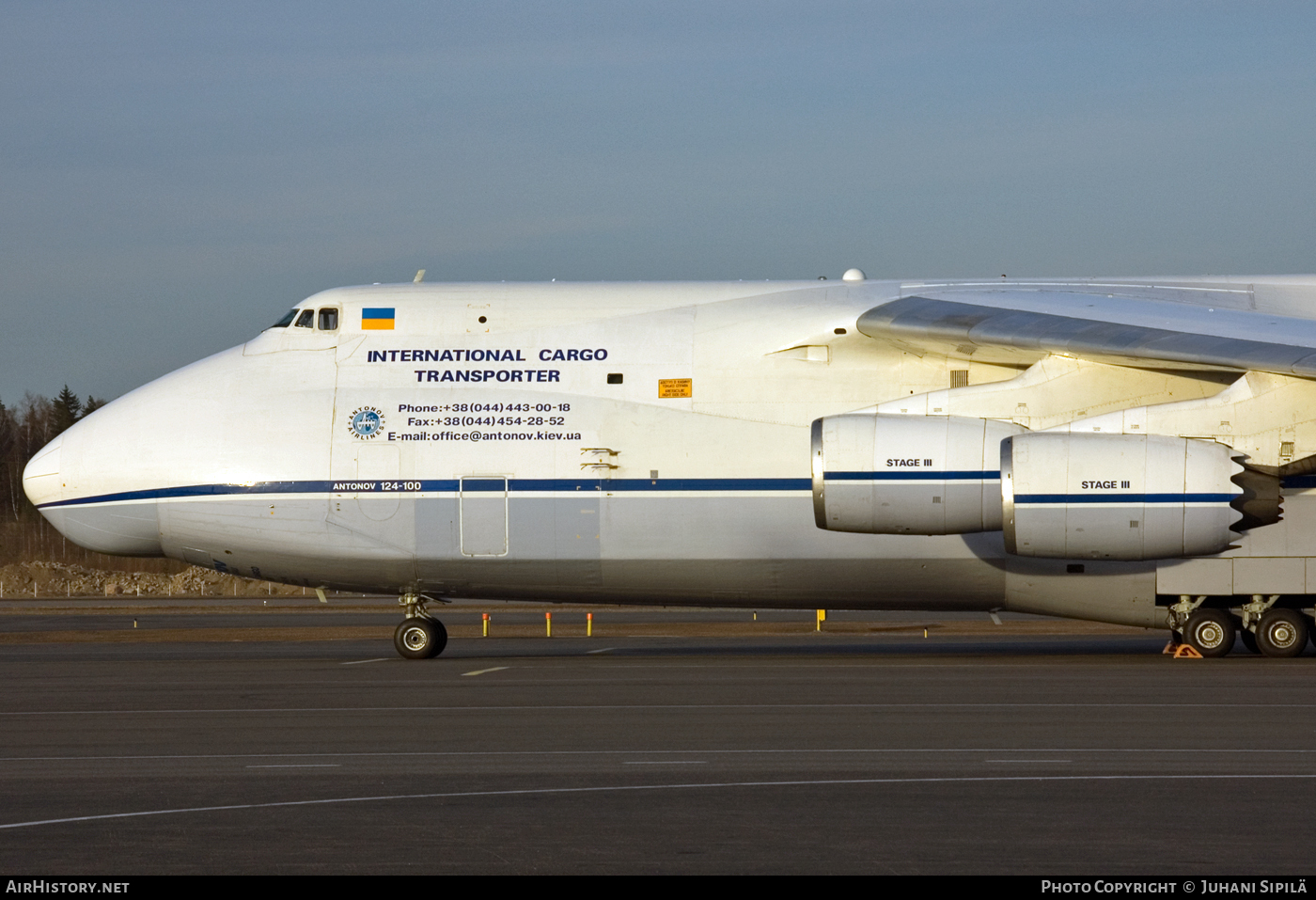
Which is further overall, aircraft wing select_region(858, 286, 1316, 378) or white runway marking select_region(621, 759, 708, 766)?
aircraft wing select_region(858, 286, 1316, 378)

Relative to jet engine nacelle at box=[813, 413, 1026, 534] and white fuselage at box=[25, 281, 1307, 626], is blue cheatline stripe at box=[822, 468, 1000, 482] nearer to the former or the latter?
jet engine nacelle at box=[813, 413, 1026, 534]

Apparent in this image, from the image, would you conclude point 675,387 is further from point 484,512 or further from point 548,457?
point 484,512

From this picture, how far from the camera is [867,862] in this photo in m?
6.95

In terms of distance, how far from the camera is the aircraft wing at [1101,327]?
14.5m

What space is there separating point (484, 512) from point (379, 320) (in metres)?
2.86

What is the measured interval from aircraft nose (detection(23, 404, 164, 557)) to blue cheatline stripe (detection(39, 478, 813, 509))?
77 millimetres

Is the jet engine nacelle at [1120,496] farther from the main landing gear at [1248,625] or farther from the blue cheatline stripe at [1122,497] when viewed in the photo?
the main landing gear at [1248,625]

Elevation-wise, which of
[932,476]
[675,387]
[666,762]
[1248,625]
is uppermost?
[675,387]

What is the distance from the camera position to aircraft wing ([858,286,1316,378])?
1451 cm

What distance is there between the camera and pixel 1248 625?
17.8 m

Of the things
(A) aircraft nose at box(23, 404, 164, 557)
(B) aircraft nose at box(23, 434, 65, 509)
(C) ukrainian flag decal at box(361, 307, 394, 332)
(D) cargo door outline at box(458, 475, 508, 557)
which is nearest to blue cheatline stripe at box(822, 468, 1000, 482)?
(D) cargo door outline at box(458, 475, 508, 557)

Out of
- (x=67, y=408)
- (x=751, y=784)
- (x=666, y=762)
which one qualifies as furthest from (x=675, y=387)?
(x=67, y=408)
